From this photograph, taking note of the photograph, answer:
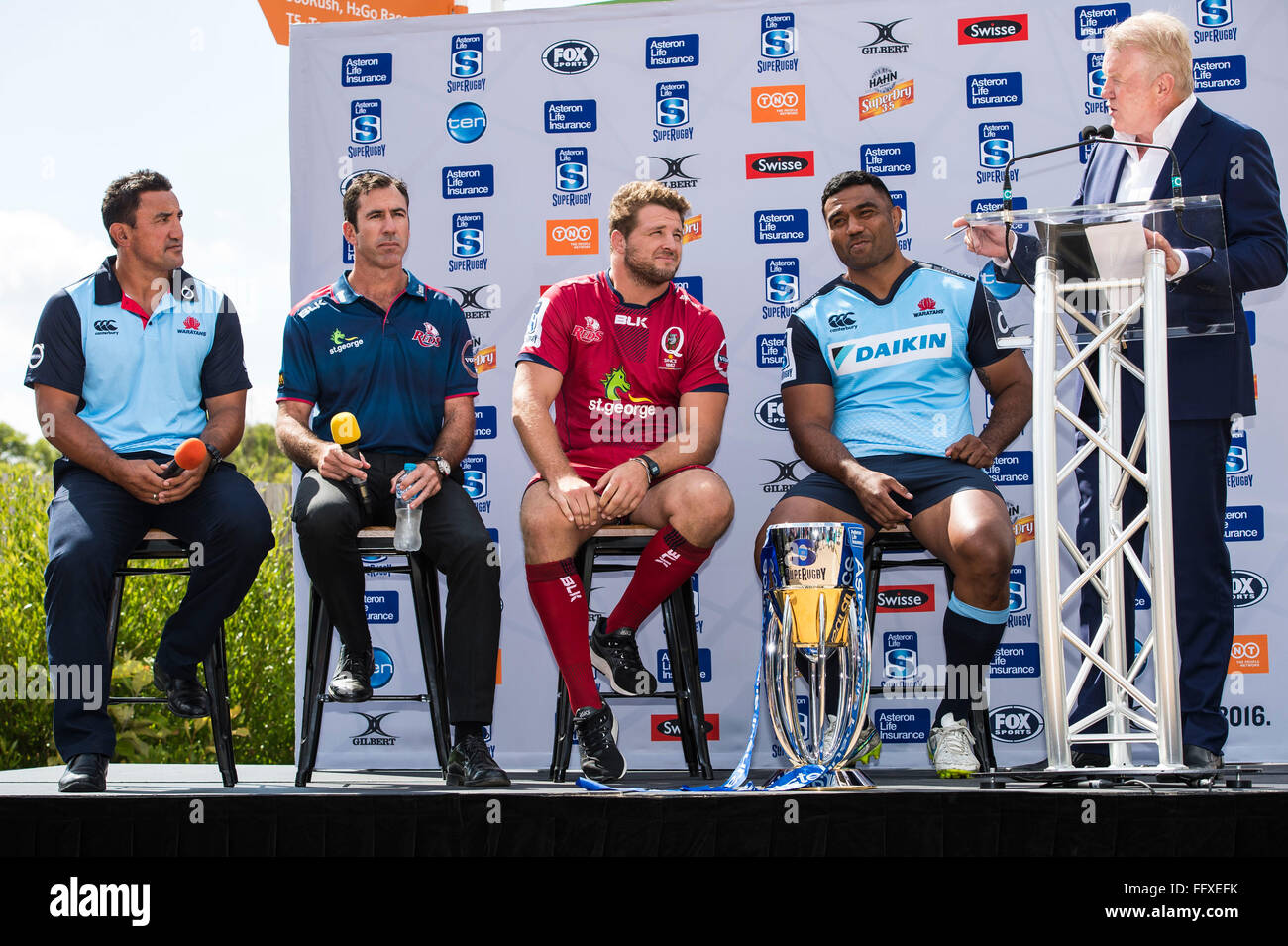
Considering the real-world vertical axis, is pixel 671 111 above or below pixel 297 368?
above

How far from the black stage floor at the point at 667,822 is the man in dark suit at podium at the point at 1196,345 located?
662mm

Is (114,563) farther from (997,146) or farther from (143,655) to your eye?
(143,655)

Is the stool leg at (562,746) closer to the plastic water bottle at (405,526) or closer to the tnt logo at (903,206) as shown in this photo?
the plastic water bottle at (405,526)

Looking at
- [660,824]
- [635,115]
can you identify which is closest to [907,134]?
[635,115]

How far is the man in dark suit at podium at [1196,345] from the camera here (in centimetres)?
300

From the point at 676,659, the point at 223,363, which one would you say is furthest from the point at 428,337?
the point at 676,659

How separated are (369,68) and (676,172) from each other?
1.29 metres

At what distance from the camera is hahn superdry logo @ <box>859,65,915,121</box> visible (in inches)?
170

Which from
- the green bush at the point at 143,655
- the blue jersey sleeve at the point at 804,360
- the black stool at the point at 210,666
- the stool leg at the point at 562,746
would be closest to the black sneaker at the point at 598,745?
the stool leg at the point at 562,746

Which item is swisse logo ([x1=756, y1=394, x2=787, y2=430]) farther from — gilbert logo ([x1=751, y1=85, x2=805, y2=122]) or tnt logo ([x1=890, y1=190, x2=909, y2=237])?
gilbert logo ([x1=751, y1=85, x2=805, y2=122])

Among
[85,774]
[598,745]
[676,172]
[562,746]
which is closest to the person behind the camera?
[85,774]

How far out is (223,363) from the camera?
362cm

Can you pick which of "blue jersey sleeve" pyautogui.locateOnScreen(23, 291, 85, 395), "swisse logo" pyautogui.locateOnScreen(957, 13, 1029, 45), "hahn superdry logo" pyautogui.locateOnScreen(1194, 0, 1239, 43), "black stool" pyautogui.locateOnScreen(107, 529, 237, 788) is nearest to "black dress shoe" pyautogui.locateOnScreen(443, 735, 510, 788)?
"black stool" pyautogui.locateOnScreen(107, 529, 237, 788)
